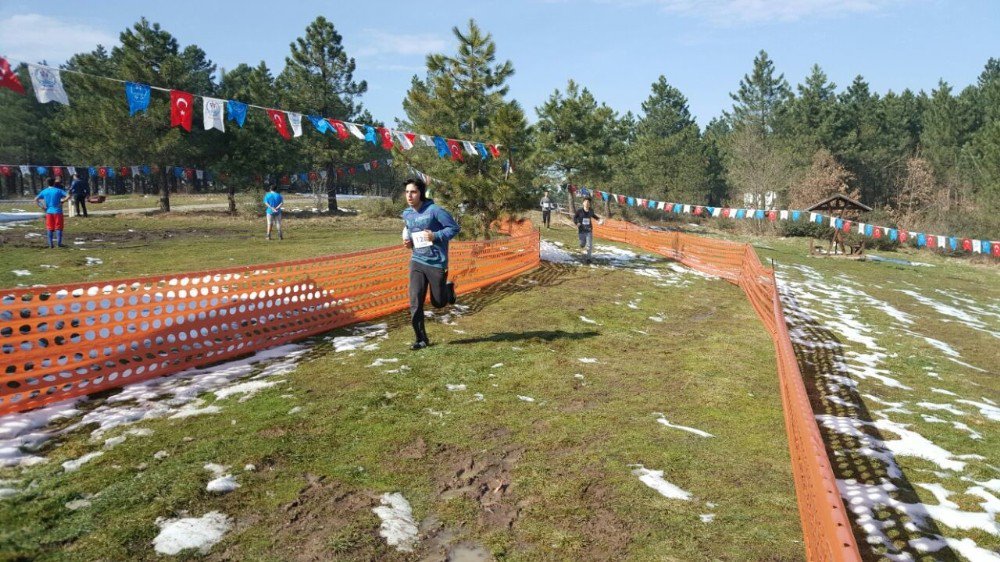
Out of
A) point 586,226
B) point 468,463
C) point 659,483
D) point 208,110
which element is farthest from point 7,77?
point 586,226

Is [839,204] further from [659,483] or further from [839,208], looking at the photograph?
[659,483]

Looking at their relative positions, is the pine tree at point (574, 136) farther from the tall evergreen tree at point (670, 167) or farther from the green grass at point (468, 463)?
the green grass at point (468, 463)

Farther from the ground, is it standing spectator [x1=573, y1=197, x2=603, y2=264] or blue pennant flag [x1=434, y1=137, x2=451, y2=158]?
blue pennant flag [x1=434, y1=137, x2=451, y2=158]

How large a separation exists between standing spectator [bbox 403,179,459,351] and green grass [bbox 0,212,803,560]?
784mm

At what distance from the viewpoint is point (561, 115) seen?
3691 cm

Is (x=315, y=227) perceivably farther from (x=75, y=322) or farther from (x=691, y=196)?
(x=691, y=196)

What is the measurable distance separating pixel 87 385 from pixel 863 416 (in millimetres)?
8330

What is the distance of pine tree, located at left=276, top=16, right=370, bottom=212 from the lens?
35312 mm

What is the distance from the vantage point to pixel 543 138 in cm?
3662

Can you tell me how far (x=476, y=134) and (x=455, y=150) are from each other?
1472 millimetres

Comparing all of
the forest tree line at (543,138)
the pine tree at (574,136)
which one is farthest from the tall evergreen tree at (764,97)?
the pine tree at (574,136)

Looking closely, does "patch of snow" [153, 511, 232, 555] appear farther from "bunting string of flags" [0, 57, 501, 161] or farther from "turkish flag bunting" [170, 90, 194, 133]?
"turkish flag bunting" [170, 90, 194, 133]

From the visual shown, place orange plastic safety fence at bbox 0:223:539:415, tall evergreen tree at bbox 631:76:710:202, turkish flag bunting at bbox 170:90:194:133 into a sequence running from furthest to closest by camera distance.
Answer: tall evergreen tree at bbox 631:76:710:202, turkish flag bunting at bbox 170:90:194:133, orange plastic safety fence at bbox 0:223:539:415

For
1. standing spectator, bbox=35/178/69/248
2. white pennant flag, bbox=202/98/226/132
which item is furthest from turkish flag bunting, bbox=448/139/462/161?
standing spectator, bbox=35/178/69/248
